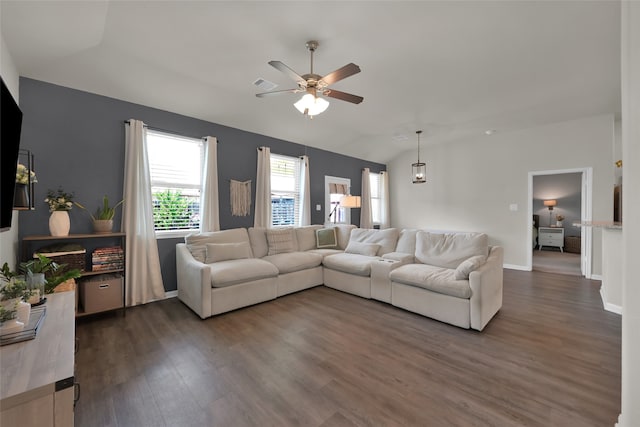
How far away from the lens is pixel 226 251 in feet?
12.3

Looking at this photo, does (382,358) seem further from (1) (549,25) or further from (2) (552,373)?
(1) (549,25)

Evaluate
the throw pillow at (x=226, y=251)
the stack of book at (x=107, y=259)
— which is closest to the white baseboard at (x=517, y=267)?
the throw pillow at (x=226, y=251)

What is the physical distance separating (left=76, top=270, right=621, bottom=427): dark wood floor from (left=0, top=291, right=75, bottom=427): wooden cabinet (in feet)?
2.52

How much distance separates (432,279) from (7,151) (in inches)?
146

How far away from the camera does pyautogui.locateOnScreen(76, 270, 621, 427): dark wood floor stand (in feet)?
5.44

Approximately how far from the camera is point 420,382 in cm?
196

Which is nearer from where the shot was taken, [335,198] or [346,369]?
[346,369]

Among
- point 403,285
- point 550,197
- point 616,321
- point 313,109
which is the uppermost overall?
point 313,109

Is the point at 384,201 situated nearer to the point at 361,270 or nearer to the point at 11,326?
the point at 361,270

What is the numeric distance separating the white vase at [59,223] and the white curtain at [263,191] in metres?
2.56

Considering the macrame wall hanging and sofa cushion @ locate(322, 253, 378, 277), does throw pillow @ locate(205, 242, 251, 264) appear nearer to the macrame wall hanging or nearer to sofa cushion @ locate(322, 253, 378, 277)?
the macrame wall hanging

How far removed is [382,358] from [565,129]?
5.91 m

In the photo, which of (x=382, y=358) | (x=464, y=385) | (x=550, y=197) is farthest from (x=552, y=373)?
(x=550, y=197)

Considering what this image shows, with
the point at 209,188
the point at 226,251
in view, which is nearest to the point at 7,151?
the point at 226,251
